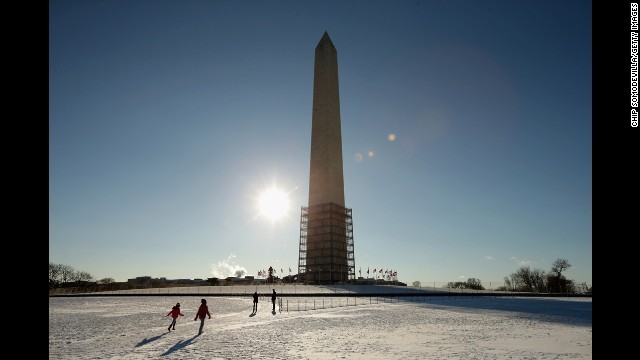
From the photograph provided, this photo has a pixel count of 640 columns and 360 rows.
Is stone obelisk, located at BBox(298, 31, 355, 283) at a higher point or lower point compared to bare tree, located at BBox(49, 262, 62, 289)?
higher

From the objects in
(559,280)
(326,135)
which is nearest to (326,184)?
(326,135)

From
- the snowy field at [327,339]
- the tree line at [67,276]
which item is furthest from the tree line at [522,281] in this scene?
the snowy field at [327,339]

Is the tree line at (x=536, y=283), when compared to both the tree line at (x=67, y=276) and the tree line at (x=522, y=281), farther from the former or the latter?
the tree line at (x=67, y=276)

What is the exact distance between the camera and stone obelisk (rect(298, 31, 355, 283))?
271ft

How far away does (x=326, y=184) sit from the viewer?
83.6m

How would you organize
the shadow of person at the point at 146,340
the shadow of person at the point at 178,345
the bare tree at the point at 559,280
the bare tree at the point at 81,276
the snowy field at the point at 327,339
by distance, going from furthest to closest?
the bare tree at the point at 81,276, the bare tree at the point at 559,280, the shadow of person at the point at 146,340, the shadow of person at the point at 178,345, the snowy field at the point at 327,339

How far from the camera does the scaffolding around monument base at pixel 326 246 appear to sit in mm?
86188

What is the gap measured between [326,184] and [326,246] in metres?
13.9

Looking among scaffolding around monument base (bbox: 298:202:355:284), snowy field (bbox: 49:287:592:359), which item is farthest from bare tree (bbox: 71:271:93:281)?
snowy field (bbox: 49:287:592:359)

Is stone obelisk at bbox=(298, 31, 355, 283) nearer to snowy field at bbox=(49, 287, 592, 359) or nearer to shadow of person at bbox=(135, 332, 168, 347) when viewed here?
snowy field at bbox=(49, 287, 592, 359)

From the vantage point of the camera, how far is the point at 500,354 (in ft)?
43.5

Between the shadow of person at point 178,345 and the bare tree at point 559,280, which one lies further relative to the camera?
the bare tree at point 559,280

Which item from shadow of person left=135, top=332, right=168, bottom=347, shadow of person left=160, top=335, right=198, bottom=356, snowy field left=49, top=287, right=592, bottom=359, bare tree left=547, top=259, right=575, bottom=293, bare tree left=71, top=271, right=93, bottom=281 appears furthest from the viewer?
bare tree left=71, top=271, right=93, bottom=281
